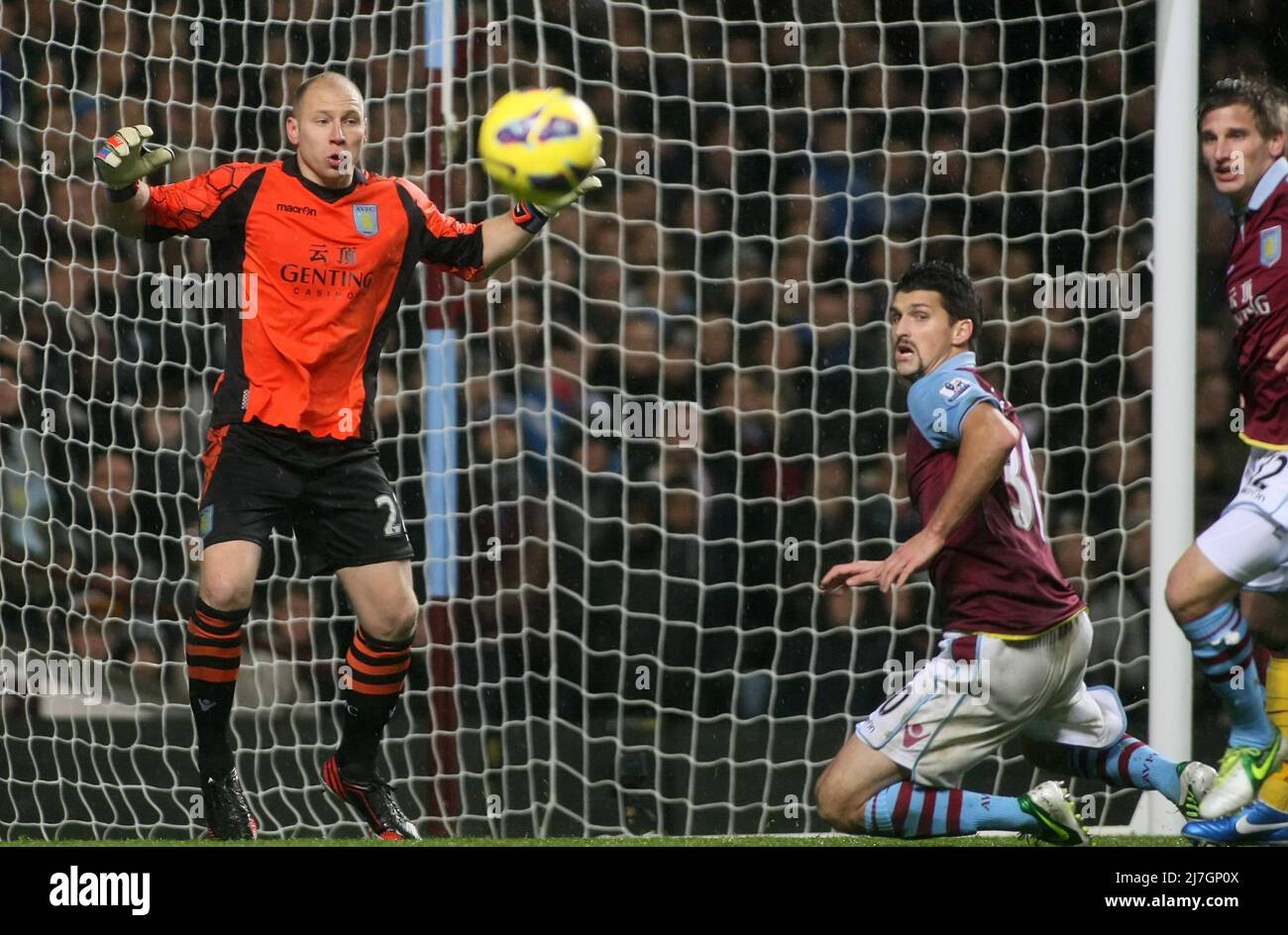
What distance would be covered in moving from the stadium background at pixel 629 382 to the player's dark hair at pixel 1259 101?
126 cm

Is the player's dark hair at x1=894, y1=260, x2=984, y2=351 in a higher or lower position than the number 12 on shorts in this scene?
higher

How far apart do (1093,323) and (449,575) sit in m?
2.82

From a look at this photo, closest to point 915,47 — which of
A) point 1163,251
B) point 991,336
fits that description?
point 991,336

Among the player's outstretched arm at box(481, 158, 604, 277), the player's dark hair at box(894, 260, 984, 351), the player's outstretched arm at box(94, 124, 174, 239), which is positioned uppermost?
the player's outstretched arm at box(94, 124, 174, 239)

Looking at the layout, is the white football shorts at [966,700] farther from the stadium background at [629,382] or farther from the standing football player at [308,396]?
the stadium background at [629,382]

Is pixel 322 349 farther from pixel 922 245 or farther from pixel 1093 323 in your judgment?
pixel 1093 323

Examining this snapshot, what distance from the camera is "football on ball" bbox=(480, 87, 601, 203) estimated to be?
4371mm

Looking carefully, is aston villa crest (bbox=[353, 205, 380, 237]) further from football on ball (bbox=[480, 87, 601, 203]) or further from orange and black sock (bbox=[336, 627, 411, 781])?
orange and black sock (bbox=[336, 627, 411, 781])

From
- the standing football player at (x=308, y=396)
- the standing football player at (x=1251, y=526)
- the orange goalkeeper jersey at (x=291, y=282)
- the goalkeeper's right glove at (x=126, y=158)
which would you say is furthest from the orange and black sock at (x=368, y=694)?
the standing football player at (x=1251, y=526)

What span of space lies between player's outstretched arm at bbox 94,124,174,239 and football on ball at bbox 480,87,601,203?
825 millimetres

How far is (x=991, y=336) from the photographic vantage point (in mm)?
7094

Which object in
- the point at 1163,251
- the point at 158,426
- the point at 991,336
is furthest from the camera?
the point at 991,336

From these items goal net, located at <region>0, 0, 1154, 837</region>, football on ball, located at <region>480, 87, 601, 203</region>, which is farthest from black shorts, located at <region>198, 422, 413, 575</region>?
goal net, located at <region>0, 0, 1154, 837</region>
